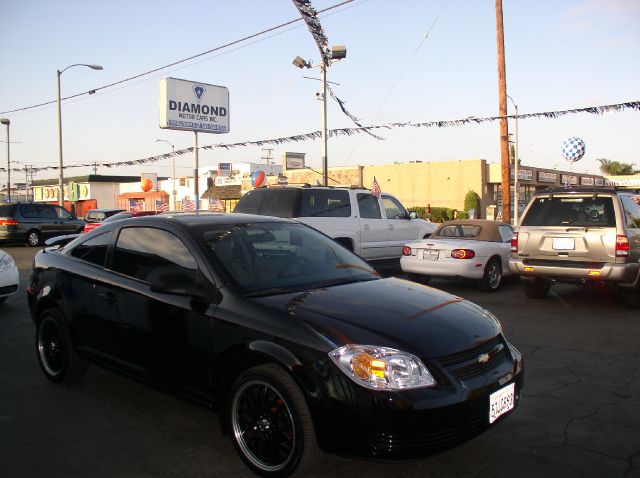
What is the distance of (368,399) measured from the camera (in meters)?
3.00

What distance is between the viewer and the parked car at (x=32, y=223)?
22.1 metres

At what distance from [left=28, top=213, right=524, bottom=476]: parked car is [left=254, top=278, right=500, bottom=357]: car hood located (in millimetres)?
11

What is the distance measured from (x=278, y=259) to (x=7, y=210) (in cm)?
2181

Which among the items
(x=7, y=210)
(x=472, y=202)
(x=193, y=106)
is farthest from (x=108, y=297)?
(x=472, y=202)

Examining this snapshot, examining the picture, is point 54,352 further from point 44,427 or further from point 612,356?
point 612,356

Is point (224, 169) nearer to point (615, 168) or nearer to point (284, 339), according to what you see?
point (615, 168)

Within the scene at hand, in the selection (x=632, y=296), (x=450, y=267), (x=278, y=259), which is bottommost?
(x=632, y=296)

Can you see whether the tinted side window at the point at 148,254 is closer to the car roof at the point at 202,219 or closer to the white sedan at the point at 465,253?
the car roof at the point at 202,219

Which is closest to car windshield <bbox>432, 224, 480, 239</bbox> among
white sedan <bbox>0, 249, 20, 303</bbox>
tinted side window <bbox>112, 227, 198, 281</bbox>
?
white sedan <bbox>0, 249, 20, 303</bbox>

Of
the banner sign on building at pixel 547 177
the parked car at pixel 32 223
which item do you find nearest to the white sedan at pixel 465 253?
the parked car at pixel 32 223

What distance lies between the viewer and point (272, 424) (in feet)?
10.9

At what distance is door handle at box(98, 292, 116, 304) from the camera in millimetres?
4434

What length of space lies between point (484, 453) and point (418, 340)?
1.02 metres

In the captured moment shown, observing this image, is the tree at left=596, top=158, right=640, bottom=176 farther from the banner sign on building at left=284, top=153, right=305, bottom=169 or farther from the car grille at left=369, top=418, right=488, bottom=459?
the car grille at left=369, top=418, right=488, bottom=459
